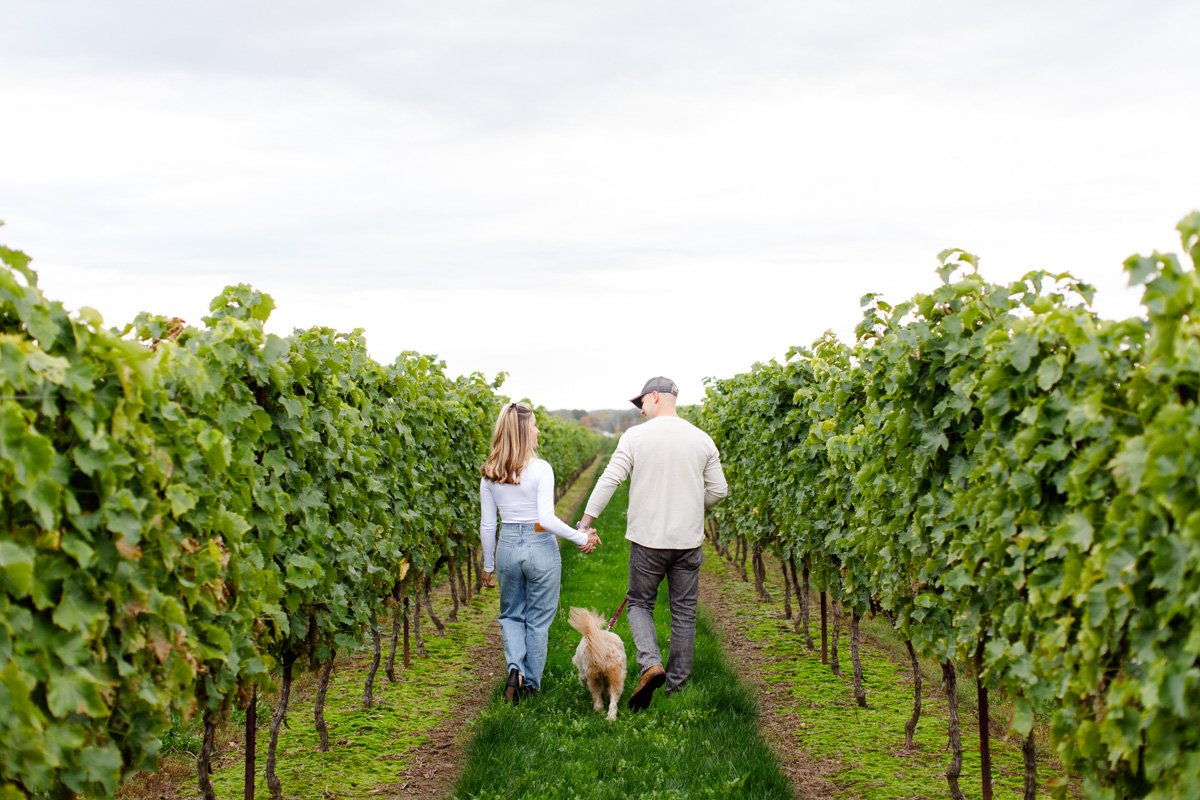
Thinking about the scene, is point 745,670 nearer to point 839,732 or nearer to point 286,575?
point 839,732

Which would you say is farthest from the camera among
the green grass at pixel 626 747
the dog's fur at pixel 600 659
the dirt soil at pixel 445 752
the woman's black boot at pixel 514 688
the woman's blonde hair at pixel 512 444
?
the woman's blonde hair at pixel 512 444

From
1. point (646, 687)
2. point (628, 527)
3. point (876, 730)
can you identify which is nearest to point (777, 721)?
point (876, 730)

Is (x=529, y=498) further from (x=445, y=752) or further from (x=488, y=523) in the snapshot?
(x=445, y=752)

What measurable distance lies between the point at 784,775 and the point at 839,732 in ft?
4.07

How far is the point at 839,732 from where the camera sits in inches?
277

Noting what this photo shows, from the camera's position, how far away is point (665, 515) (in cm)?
727

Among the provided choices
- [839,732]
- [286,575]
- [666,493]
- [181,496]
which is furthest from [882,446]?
[181,496]

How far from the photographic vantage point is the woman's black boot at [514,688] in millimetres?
7172

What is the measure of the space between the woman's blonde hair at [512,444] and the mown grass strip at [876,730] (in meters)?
2.75

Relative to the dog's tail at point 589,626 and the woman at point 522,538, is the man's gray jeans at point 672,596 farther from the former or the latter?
the dog's tail at point 589,626

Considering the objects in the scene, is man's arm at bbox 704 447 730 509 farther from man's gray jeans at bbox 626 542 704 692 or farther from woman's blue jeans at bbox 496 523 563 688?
woman's blue jeans at bbox 496 523 563 688

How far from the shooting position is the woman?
7.27 metres

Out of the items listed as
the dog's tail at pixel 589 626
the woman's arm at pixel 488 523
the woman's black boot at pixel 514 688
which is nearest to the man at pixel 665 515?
the dog's tail at pixel 589 626

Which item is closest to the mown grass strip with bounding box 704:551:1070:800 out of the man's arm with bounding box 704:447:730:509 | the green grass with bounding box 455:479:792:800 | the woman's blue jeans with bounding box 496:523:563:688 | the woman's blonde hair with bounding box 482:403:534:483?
the green grass with bounding box 455:479:792:800
